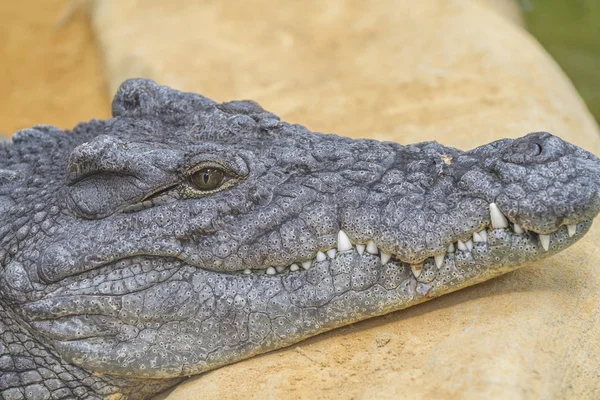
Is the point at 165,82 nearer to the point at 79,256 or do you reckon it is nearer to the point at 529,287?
the point at 79,256

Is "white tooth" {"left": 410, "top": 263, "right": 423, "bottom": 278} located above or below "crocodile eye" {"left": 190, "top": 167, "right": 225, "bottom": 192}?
below

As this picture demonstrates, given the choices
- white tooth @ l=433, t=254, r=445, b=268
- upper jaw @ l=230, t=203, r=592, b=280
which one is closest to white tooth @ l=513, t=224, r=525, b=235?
upper jaw @ l=230, t=203, r=592, b=280

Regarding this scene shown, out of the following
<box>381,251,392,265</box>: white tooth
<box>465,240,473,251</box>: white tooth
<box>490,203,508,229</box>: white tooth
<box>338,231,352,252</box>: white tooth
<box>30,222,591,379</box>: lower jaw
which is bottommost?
<box>30,222,591,379</box>: lower jaw

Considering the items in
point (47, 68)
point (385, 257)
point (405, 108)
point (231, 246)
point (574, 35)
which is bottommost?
point (385, 257)

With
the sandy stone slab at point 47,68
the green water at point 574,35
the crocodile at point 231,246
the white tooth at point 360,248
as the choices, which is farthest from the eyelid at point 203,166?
the green water at point 574,35

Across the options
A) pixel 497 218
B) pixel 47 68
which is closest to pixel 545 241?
pixel 497 218

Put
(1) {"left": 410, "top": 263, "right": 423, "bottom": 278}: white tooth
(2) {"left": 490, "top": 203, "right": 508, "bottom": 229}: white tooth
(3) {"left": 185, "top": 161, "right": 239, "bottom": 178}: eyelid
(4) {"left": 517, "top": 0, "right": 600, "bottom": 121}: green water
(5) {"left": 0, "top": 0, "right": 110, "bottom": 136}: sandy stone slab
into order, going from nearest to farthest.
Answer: (2) {"left": 490, "top": 203, "right": 508, "bottom": 229}: white tooth → (1) {"left": 410, "top": 263, "right": 423, "bottom": 278}: white tooth → (3) {"left": 185, "top": 161, "right": 239, "bottom": 178}: eyelid → (5) {"left": 0, "top": 0, "right": 110, "bottom": 136}: sandy stone slab → (4) {"left": 517, "top": 0, "right": 600, "bottom": 121}: green water

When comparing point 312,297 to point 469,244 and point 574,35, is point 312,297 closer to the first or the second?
point 469,244

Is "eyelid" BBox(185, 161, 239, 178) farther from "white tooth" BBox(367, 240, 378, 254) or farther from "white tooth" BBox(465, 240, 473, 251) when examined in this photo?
"white tooth" BBox(465, 240, 473, 251)
